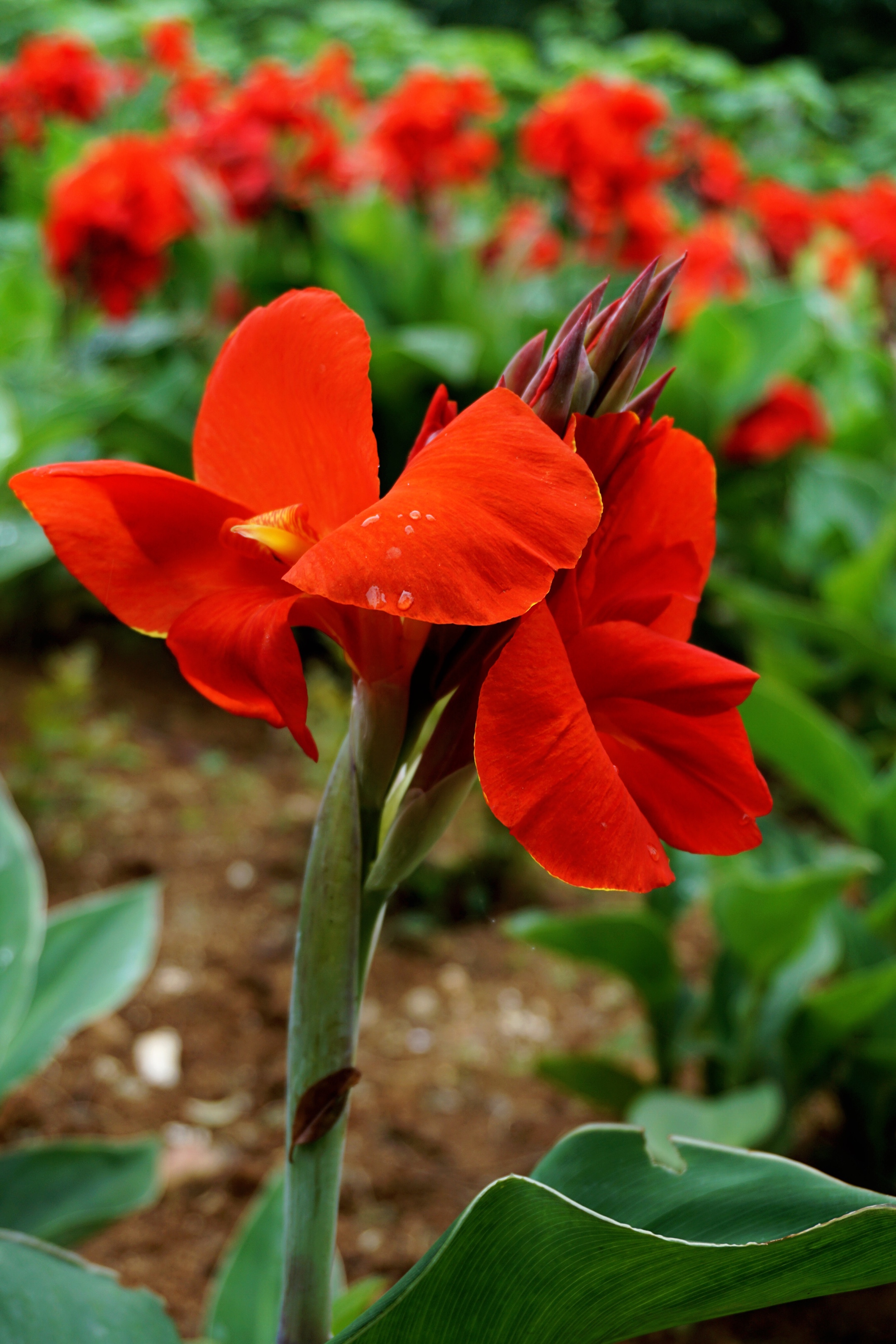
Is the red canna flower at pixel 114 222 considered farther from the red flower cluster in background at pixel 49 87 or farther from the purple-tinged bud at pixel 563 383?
the purple-tinged bud at pixel 563 383

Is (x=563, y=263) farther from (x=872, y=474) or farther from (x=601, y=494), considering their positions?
(x=601, y=494)

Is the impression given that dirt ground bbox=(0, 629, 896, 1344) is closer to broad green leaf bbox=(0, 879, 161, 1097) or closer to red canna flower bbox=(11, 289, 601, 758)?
broad green leaf bbox=(0, 879, 161, 1097)

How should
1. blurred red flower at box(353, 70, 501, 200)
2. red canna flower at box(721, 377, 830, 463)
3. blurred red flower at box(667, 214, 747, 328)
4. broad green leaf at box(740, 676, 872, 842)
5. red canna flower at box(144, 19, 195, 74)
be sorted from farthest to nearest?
red canna flower at box(144, 19, 195, 74) < blurred red flower at box(667, 214, 747, 328) < blurred red flower at box(353, 70, 501, 200) < red canna flower at box(721, 377, 830, 463) < broad green leaf at box(740, 676, 872, 842)

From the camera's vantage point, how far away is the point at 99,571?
1.29 feet

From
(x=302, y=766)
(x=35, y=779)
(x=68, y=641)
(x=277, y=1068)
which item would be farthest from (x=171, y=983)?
(x=68, y=641)

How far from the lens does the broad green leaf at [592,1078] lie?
1077mm

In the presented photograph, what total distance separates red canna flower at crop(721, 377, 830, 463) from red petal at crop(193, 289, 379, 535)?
166 cm

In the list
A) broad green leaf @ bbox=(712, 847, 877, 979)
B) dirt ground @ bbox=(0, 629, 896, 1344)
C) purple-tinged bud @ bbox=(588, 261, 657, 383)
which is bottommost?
dirt ground @ bbox=(0, 629, 896, 1344)

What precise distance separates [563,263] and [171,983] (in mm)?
1877

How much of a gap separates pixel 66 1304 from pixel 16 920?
0.43 metres

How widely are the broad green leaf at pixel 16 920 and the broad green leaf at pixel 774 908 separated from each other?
577 mm

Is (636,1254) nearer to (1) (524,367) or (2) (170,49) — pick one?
(1) (524,367)

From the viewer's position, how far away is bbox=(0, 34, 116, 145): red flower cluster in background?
2887 millimetres

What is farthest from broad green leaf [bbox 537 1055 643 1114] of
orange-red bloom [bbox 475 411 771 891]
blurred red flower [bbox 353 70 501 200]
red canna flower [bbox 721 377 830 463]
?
blurred red flower [bbox 353 70 501 200]
